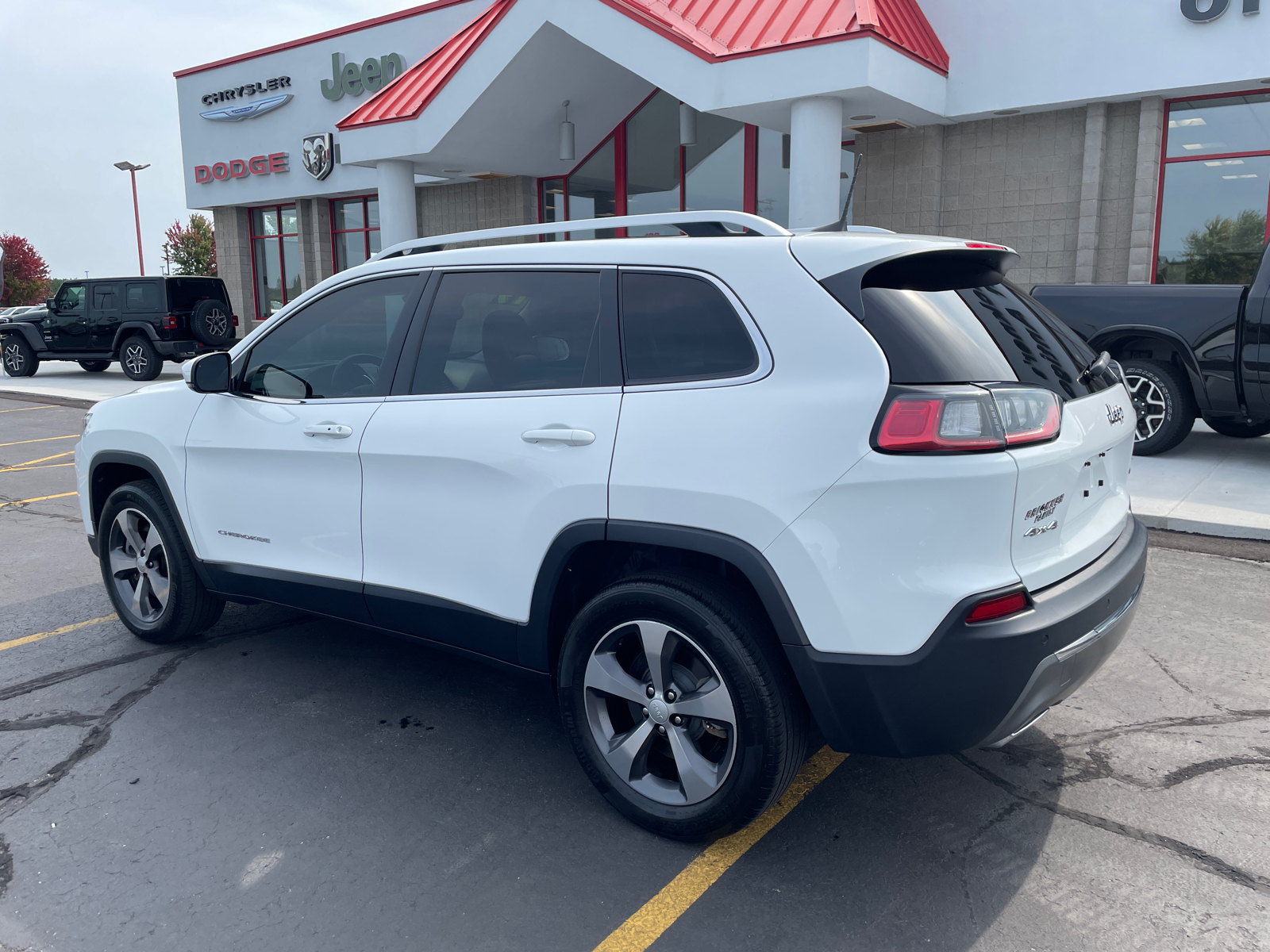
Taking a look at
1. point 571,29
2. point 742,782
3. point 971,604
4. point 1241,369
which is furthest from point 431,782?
point 571,29

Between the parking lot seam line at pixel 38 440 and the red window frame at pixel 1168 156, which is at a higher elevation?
the red window frame at pixel 1168 156

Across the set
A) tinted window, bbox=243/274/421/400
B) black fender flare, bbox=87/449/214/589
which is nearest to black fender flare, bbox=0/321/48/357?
black fender flare, bbox=87/449/214/589

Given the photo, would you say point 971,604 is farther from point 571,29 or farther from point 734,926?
point 571,29

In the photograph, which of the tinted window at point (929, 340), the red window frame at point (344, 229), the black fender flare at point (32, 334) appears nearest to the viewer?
the tinted window at point (929, 340)

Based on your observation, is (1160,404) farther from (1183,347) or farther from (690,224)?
(690,224)

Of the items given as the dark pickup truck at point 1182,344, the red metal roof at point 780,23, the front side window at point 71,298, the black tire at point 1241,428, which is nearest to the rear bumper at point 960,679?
the dark pickup truck at point 1182,344

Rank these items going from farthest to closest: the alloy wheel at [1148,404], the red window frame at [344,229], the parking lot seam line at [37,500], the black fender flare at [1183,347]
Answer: the red window frame at [344,229] → the alloy wheel at [1148,404] → the black fender flare at [1183,347] → the parking lot seam line at [37,500]

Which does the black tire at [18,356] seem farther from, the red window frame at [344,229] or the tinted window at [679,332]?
the tinted window at [679,332]

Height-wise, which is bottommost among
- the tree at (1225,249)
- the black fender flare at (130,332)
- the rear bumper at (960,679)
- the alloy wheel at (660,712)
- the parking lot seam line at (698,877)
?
the parking lot seam line at (698,877)

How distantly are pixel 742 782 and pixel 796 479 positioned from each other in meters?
0.87

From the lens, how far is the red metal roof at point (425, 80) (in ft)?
45.9

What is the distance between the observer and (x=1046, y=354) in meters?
2.93

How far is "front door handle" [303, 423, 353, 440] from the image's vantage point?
3.58 meters

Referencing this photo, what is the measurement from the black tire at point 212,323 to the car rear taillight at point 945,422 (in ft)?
60.7
